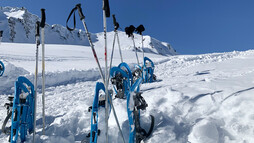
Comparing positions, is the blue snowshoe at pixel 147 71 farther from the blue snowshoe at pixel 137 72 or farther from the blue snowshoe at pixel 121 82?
the blue snowshoe at pixel 121 82

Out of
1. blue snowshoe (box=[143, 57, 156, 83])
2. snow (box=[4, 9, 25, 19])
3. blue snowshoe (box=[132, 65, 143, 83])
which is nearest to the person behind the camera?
blue snowshoe (box=[132, 65, 143, 83])

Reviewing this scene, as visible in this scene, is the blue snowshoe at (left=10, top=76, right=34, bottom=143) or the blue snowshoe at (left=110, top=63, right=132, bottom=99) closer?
the blue snowshoe at (left=10, top=76, right=34, bottom=143)

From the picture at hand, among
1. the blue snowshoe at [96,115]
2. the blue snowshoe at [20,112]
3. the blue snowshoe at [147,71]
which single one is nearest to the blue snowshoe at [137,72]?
the blue snowshoe at [147,71]

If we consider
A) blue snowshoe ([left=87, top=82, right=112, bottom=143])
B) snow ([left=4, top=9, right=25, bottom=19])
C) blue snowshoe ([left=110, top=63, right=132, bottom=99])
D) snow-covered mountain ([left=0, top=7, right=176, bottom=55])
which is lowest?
blue snowshoe ([left=87, top=82, right=112, bottom=143])

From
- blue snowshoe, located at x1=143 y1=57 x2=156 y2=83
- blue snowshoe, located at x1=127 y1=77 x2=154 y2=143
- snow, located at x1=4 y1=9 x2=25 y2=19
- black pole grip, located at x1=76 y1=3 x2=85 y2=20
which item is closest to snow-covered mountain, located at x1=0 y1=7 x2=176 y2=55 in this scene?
snow, located at x1=4 y1=9 x2=25 y2=19

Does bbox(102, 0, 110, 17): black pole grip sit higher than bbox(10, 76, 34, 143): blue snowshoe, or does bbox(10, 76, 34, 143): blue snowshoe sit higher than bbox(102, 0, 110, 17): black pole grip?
bbox(102, 0, 110, 17): black pole grip

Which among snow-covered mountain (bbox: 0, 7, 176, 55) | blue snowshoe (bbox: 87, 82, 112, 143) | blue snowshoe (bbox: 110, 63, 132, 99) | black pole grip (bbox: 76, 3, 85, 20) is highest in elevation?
snow-covered mountain (bbox: 0, 7, 176, 55)

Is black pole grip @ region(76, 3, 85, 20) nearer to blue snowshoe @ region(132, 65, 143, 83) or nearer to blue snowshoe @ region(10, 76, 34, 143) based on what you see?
blue snowshoe @ region(10, 76, 34, 143)

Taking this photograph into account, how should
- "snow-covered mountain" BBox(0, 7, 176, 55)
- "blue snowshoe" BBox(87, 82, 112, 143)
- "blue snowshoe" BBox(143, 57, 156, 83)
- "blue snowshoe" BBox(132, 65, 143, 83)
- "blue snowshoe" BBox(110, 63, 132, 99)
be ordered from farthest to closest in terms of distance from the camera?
"snow-covered mountain" BBox(0, 7, 176, 55), "blue snowshoe" BBox(143, 57, 156, 83), "blue snowshoe" BBox(132, 65, 143, 83), "blue snowshoe" BBox(110, 63, 132, 99), "blue snowshoe" BBox(87, 82, 112, 143)

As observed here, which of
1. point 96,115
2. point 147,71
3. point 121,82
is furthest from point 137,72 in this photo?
point 96,115

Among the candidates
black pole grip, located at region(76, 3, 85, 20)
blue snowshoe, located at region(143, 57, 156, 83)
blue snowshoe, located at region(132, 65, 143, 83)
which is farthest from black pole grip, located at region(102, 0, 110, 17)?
blue snowshoe, located at region(143, 57, 156, 83)

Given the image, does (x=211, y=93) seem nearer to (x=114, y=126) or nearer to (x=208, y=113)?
(x=208, y=113)

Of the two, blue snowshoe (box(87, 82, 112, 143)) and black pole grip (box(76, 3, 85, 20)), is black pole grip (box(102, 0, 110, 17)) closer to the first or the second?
black pole grip (box(76, 3, 85, 20))

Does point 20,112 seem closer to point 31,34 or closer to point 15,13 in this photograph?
point 31,34
